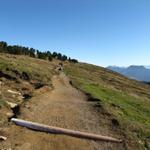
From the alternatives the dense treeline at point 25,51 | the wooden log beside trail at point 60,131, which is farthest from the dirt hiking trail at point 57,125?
the dense treeline at point 25,51

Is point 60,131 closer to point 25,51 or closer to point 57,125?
point 57,125

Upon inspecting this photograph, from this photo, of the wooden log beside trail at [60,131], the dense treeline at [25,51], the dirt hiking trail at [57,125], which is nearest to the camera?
the dirt hiking trail at [57,125]

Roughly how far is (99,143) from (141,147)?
9.73 ft

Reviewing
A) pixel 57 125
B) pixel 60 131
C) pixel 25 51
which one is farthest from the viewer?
pixel 25 51

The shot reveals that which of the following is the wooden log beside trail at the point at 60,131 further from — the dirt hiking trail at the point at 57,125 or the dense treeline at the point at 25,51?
the dense treeline at the point at 25,51

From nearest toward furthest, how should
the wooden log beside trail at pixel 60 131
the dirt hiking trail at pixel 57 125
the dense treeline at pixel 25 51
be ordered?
the dirt hiking trail at pixel 57 125, the wooden log beside trail at pixel 60 131, the dense treeline at pixel 25 51

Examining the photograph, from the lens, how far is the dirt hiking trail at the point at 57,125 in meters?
16.3

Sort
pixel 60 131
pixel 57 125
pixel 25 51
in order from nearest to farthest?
pixel 60 131 → pixel 57 125 → pixel 25 51

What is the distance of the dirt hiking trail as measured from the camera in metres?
16.3

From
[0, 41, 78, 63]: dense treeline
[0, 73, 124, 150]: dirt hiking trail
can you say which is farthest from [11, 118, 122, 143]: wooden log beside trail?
[0, 41, 78, 63]: dense treeline

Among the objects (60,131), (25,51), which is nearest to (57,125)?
(60,131)

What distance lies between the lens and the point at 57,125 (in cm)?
1995

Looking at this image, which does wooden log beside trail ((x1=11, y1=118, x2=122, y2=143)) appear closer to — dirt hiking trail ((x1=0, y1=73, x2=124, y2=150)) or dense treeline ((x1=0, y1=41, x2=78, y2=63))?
dirt hiking trail ((x1=0, y1=73, x2=124, y2=150))

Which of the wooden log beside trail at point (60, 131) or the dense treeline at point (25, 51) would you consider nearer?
the wooden log beside trail at point (60, 131)
